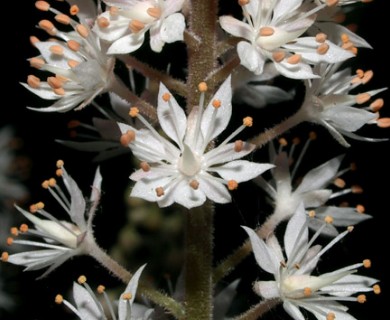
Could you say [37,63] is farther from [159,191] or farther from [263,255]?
[263,255]

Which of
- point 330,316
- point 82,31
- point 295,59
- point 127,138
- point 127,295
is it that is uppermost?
point 82,31

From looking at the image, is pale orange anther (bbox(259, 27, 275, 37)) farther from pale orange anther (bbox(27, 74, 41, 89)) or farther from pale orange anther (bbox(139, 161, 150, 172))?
pale orange anther (bbox(27, 74, 41, 89))

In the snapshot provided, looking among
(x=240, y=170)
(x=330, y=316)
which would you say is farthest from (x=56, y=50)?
(x=330, y=316)

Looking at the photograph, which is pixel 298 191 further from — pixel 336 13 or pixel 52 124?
pixel 52 124

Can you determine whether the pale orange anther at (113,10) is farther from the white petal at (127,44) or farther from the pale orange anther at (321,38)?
the pale orange anther at (321,38)

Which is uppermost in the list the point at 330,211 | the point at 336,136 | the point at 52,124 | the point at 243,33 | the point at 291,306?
the point at 52,124

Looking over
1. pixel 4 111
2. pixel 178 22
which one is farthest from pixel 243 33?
pixel 4 111

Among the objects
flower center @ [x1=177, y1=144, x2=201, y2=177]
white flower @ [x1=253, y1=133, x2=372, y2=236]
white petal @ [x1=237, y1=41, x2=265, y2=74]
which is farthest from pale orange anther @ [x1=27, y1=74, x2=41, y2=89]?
white flower @ [x1=253, y1=133, x2=372, y2=236]
